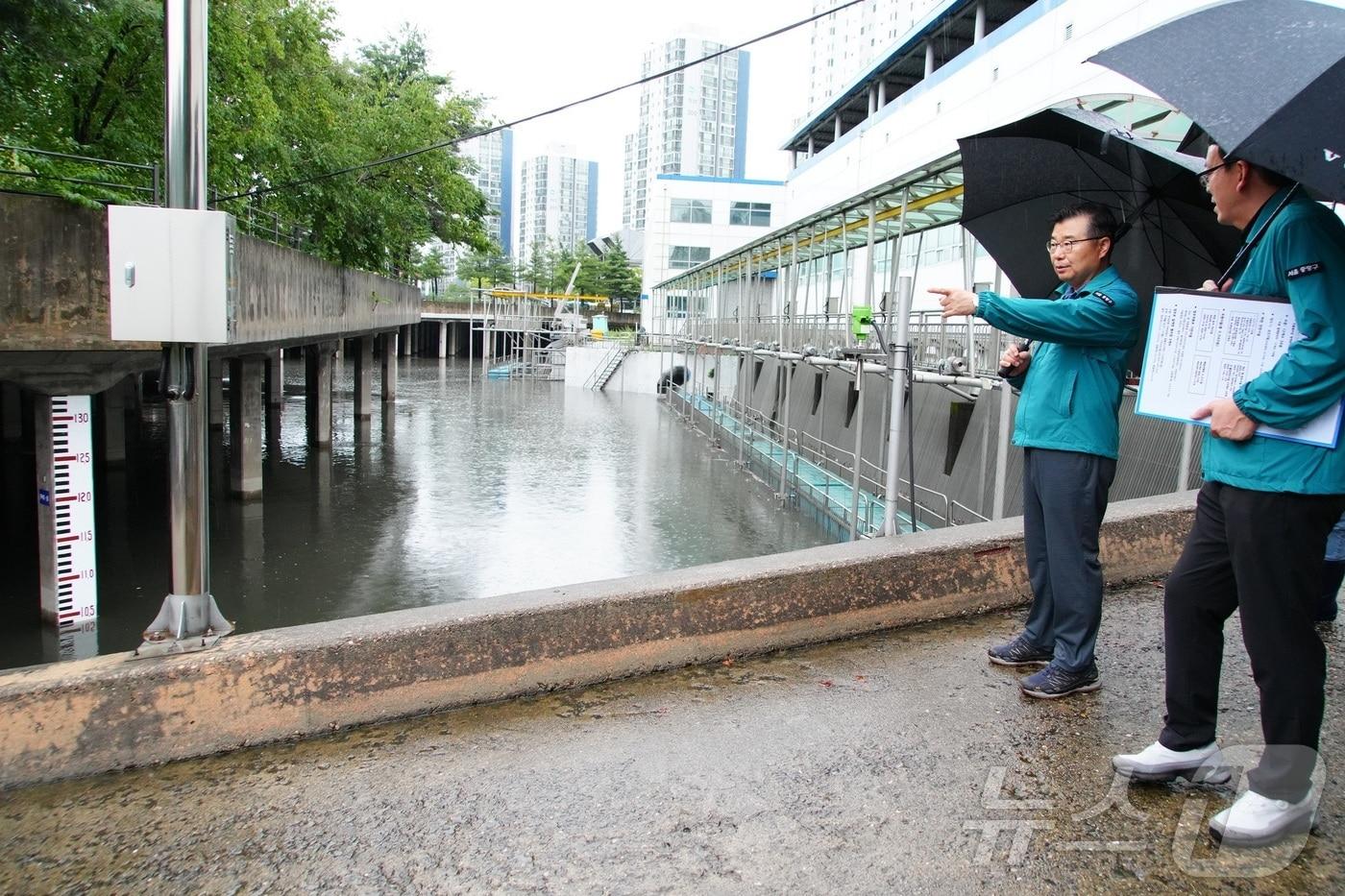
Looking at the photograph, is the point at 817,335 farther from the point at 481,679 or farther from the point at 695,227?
the point at 695,227

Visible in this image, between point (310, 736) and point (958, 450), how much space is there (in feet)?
36.4

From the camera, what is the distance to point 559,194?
14612 centimetres

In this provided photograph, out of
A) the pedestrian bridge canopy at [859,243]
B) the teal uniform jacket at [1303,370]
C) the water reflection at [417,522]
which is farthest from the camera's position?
the water reflection at [417,522]

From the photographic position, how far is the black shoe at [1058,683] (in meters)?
3.41

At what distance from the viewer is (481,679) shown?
11.5ft

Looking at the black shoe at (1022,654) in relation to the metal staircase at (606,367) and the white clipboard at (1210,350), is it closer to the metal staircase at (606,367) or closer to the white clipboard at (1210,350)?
the white clipboard at (1210,350)

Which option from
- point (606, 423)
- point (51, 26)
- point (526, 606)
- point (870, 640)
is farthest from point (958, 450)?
point (606, 423)

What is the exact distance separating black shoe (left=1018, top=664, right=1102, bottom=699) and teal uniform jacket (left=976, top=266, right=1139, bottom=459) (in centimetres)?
76

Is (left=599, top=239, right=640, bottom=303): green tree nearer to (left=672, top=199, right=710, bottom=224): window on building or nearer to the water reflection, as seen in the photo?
(left=672, top=199, right=710, bottom=224): window on building

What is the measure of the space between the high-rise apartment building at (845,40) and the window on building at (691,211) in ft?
106

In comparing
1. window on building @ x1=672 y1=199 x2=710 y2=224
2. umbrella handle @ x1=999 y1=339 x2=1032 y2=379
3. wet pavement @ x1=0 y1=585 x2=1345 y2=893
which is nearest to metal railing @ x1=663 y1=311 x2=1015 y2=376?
umbrella handle @ x1=999 y1=339 x2=1032 y2=379

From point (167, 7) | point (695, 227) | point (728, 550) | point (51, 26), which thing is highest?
point (695, 227)

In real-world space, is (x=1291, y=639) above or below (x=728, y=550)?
above

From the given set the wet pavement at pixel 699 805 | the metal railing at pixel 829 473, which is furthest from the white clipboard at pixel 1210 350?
the metal railing at pixel 829 473
